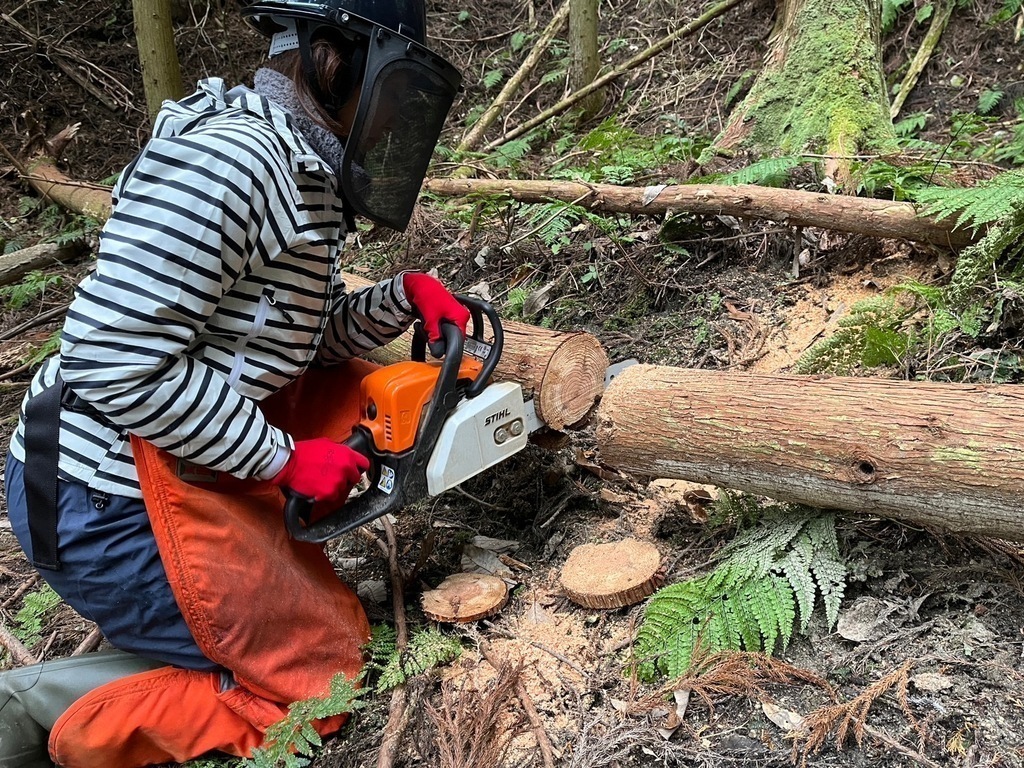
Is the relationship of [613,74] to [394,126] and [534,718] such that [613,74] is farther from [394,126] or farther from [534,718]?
[534,718]

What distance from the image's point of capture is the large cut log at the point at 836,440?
1.99m

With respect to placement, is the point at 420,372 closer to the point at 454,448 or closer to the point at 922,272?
the point at 454,448

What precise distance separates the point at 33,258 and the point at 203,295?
19.0 feet

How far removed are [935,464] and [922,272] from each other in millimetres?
1972

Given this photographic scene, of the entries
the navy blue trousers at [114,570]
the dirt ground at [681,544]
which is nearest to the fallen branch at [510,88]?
the dirt ground at [681,544]

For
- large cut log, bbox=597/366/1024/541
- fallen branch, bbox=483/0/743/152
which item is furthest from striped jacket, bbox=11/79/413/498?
fallen branch, bbox=483/0/743/152

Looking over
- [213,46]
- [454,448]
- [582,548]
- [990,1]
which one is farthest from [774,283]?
[213,46]

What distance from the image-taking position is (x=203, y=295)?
1.88m

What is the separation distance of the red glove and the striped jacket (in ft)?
0.18

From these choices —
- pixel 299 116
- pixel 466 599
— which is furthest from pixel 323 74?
pixel 466 599

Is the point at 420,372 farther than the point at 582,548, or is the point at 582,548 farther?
the point at 582,548

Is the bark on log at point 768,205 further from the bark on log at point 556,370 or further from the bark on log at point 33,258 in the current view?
the bark on log at point 33,258

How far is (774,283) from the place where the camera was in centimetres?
399

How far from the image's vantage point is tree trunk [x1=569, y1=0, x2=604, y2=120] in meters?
7.07
